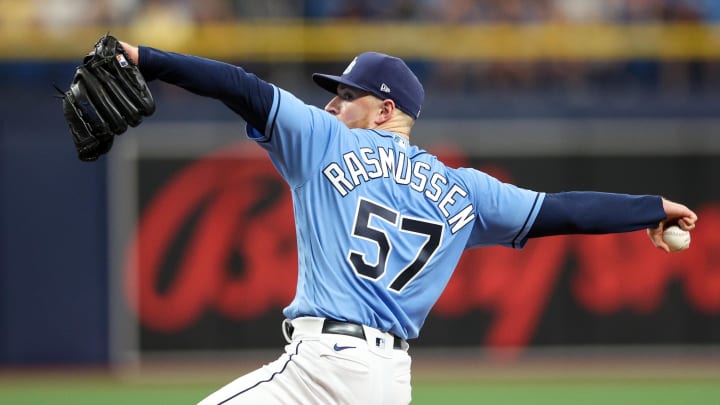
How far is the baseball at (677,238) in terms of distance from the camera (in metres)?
4.68

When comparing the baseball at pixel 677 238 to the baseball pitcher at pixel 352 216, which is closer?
the baseball pitcher at pixel 352 216

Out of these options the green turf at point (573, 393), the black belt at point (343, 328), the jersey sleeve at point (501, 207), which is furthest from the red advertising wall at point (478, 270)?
the black belt at point (343, 328)

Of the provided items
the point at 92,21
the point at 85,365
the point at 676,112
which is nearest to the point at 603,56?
the point at 676,112

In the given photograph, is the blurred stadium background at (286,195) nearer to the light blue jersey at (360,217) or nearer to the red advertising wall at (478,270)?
the red advertising wall at (478,270)

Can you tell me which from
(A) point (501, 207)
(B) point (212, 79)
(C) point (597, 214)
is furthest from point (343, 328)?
(C) point (597, 214)

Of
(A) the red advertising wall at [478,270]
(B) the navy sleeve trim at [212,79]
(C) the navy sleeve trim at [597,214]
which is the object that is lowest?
(A) the red advertising wall at [478,270]

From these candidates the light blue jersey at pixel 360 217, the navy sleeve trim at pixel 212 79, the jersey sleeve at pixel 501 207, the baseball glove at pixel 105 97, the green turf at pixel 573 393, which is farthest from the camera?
the green turf at pixel 573 393

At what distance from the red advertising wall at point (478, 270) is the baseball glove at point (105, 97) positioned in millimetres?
7586

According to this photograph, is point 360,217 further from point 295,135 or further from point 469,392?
point 469,392

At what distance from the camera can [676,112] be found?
39.7 feet

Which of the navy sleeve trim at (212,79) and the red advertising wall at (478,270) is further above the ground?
the navy sleeve trim at (212,79)

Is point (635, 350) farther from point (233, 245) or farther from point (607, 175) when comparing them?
point (233, 245)

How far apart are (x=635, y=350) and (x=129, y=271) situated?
17.4 feet

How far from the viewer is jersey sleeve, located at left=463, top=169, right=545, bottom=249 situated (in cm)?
462
